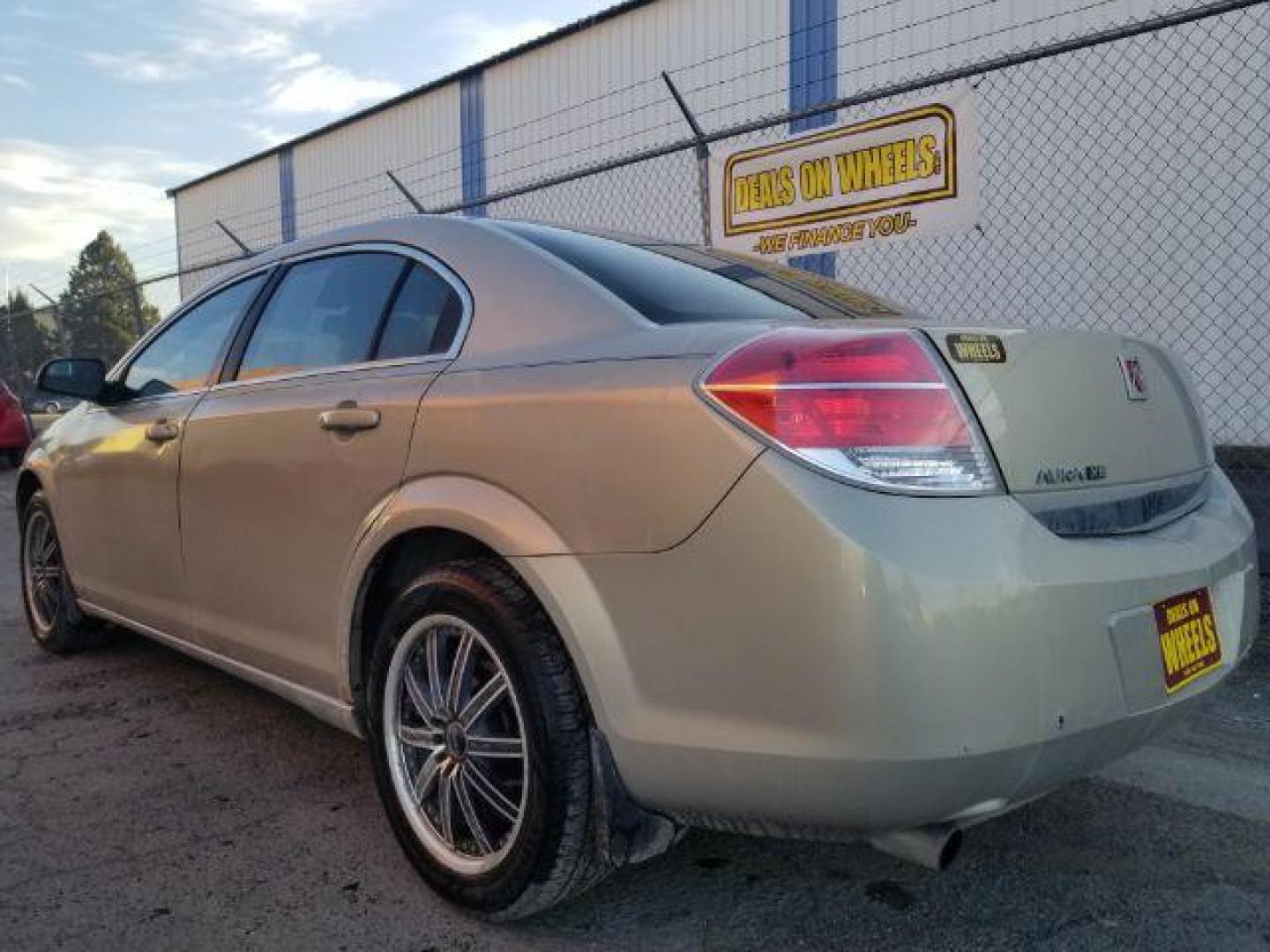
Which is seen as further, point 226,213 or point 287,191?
point 226,213

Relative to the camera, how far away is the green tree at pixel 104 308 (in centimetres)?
1385

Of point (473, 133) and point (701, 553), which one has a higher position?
point (473, 133)

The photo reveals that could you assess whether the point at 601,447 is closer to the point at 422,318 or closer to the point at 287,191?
the point at 422,318

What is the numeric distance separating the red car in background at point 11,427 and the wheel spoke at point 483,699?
11634 millimetres

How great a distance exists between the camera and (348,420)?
266 centimetres

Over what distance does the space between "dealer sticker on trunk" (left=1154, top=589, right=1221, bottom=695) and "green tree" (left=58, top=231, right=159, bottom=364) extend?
7.40m

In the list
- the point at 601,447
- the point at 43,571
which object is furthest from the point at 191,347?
the point at 601,447

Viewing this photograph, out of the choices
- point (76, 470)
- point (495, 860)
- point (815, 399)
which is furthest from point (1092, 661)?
point (76, 470)

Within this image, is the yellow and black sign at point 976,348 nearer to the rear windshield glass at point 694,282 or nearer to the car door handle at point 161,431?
the rear windshield glass at point 694,282

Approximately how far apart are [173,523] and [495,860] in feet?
5.86

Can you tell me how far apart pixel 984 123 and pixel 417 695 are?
906 cm

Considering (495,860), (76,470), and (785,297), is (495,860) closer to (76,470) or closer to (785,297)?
(785,297)

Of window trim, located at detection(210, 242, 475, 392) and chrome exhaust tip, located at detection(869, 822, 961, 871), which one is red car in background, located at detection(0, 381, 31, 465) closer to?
window trim, located at detection(210, 242, 475, 392)

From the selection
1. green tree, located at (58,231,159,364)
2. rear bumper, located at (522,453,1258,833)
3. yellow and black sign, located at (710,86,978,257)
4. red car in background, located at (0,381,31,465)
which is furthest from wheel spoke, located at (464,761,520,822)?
red car in background, located at (0,381,31,465)
